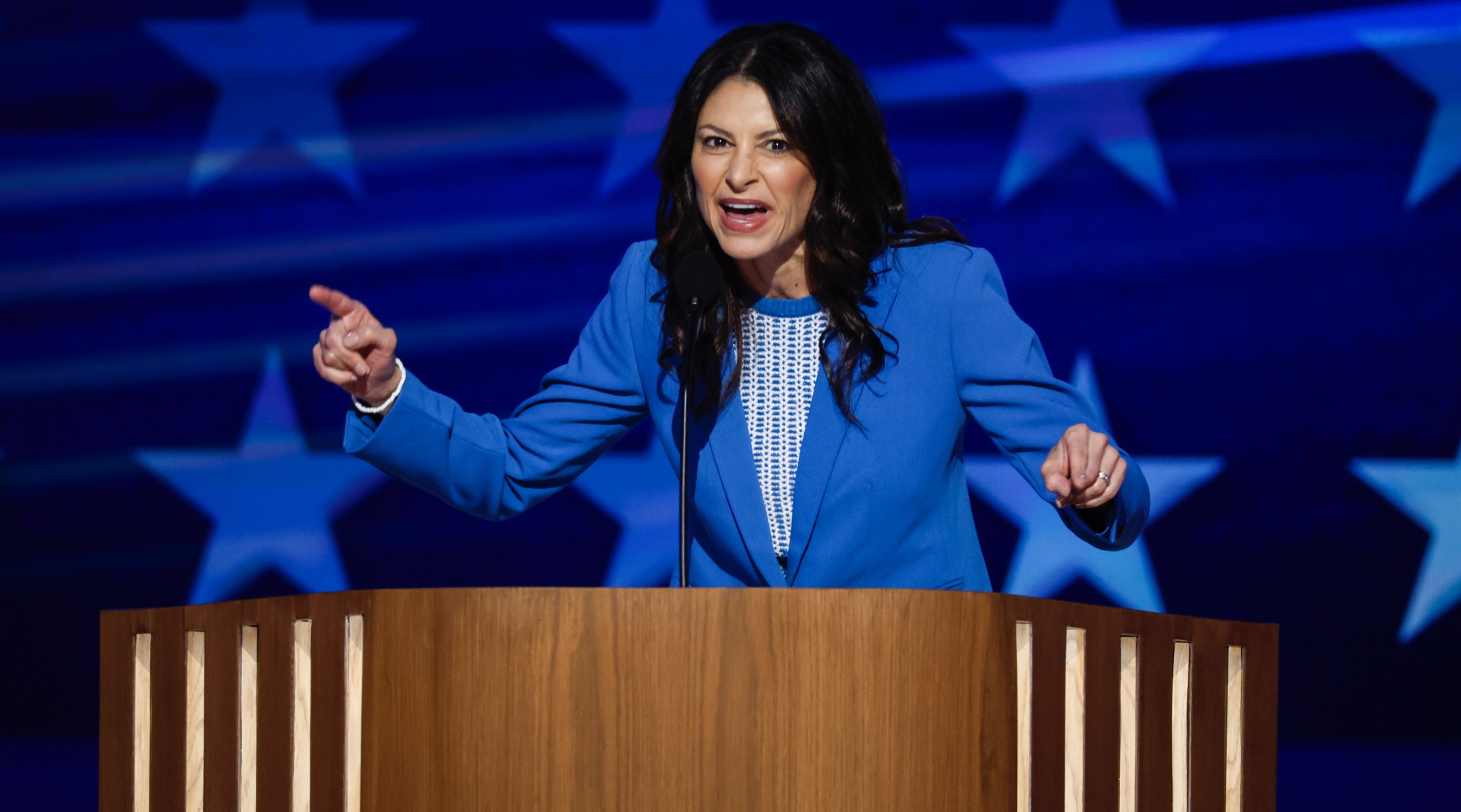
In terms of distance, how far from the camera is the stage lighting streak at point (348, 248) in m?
3.08

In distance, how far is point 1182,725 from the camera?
1.34 metres

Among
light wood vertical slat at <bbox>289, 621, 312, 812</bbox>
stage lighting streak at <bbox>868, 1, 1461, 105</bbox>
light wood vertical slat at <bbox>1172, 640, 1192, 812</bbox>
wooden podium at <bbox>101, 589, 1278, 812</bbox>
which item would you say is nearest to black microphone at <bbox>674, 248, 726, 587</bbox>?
wooden podium at <bbox>101, 589, 1278, 812</bbox>

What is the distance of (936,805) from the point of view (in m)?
1.12

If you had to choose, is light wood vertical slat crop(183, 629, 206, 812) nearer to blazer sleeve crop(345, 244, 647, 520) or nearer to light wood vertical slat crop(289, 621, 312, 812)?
light wood vertical slat crop(289, 621, 312, 812)

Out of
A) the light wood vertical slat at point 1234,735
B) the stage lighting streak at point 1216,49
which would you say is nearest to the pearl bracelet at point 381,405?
the light wood vertical slat at point 1234,735

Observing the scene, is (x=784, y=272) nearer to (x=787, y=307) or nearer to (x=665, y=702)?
(x=787, y=307)

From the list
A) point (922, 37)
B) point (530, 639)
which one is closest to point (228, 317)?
point (922, 37)

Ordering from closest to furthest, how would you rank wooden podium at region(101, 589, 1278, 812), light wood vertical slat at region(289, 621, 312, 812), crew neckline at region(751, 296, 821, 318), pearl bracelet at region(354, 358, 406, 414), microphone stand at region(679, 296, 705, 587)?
wooden podium at region(101, 589, 1278, 812) → light wood vertical slat at region(289, 621, 312, 812) → microphone stand at region(679, 296, 705, 587) → pearl bracelet at region(354, 358, 406, 414) → crew neckline at region(751, 296, 821, 318)

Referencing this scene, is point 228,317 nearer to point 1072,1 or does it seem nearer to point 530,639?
point 1072,1

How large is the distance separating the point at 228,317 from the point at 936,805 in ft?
7.92

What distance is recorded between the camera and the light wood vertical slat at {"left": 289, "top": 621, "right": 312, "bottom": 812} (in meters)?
1.22

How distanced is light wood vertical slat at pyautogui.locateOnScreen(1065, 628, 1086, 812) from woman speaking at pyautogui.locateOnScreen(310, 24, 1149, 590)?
9.1 inches

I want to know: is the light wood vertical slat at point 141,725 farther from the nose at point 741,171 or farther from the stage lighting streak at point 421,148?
the stage lighting streak at point 421,148

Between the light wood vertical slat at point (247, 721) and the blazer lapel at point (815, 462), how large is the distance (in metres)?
0.55
